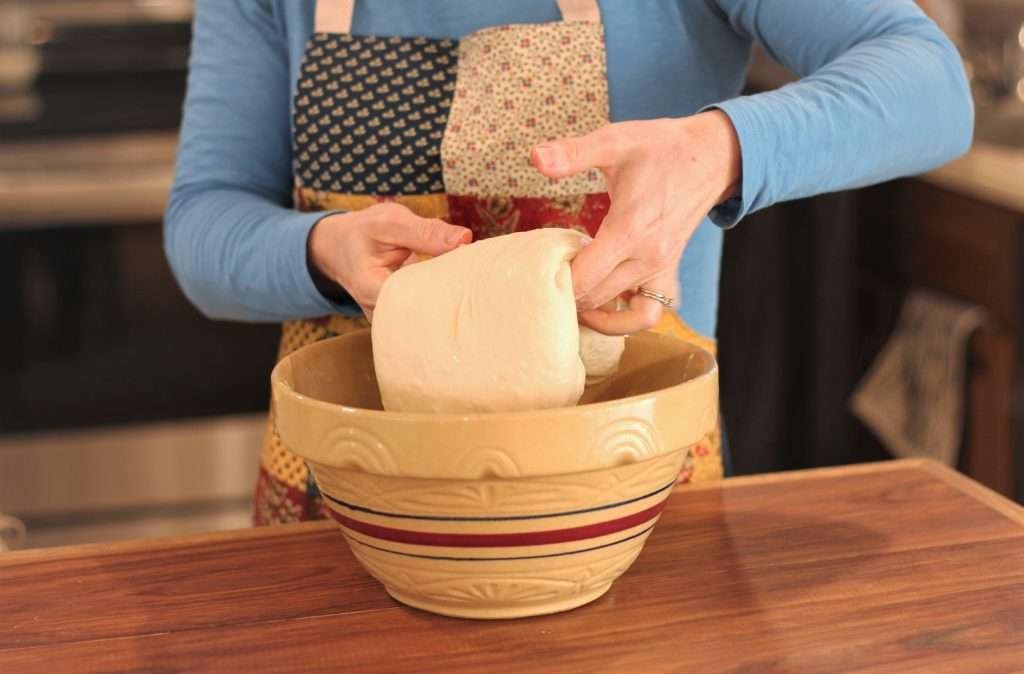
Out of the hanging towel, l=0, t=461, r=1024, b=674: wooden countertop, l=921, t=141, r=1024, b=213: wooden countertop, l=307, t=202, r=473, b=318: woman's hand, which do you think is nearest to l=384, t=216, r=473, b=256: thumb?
l=307, t=202, r=473, b=318: woman's hand

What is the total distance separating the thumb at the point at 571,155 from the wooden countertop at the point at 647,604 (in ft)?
0.83

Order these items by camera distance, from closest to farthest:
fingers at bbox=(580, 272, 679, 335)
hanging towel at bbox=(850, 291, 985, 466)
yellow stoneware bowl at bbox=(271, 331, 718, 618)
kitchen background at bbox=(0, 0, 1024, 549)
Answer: yellow stoneware bowl at bbox=(271, 331, 718, 618) → fingers at bbox=(580, 272, 679, 335) → hanging towel at bbox=(850, 291, 985, 466) → kitchen background at bbox=(0, 0, 1024, 549)

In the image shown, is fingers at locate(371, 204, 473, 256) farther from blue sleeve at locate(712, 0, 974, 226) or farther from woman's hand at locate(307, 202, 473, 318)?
blue sleeve at locate(712, 0, 974, 226)

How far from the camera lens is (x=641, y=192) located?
2.43 feet

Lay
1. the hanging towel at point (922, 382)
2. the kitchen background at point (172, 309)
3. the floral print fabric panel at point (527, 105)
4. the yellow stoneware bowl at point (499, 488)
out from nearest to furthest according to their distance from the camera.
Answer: the yellow stoneware bowl at point (499, 488)
the floral print fabric panel at point (527, 105)
the hanging towel at point (922, 382)
the kitchen background at point (172, 309)

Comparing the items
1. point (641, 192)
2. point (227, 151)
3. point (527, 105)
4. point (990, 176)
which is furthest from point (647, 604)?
point (990, 176)

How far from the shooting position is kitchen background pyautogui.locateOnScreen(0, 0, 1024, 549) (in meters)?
2.23

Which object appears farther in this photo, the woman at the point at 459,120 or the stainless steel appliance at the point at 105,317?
the stainless steel appliance at the point at 105,317

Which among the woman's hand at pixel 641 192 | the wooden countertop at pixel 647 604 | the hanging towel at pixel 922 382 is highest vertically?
the woman's hand at pixel 641 192

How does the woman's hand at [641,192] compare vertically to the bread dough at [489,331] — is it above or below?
above

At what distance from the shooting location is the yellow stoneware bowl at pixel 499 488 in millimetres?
643

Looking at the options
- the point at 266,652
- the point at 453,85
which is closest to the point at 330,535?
the point at 266,652

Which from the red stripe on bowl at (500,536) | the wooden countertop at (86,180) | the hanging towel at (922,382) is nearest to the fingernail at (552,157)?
the red stripe on bowl at (500,536)

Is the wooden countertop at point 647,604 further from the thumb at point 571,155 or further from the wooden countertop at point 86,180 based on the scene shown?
the wooden countertop at point 86,180
